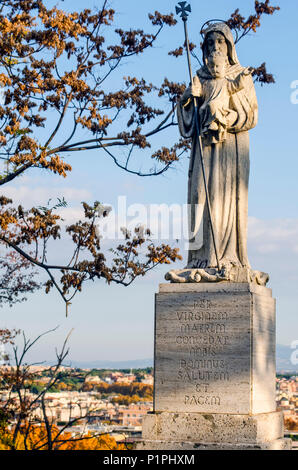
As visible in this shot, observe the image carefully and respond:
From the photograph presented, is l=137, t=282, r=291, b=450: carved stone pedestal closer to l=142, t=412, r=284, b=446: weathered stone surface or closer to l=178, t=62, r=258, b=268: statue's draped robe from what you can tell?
l=142, t=412, r=284, b=446: weathered stone surface

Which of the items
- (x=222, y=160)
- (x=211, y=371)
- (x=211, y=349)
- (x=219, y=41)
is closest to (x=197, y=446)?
(x=211, y=371)

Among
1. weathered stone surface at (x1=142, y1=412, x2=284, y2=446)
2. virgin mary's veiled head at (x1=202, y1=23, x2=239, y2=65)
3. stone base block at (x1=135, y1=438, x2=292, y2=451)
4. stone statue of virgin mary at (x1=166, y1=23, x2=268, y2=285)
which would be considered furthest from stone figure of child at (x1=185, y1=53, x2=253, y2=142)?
stone base block at (x1=135, y1=438, x2=292, y2=451)

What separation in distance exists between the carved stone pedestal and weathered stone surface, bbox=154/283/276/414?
0.01m

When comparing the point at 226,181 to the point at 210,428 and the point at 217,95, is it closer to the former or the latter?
the point at 217,95

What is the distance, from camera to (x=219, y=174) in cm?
1180

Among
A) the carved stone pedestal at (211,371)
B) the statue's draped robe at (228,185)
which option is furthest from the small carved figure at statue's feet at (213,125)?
the carved stone pedestal at (211,371)

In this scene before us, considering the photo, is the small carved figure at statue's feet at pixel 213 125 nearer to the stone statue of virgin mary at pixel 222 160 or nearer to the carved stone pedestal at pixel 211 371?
Result: the stone statue of virgin mary at pixel 222 160

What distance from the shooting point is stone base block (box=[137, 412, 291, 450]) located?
10352 millimetres

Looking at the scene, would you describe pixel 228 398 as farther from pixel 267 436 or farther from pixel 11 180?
pixel 11 180

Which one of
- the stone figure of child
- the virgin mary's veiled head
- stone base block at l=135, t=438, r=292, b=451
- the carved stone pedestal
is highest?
the virgin mary's veiled head

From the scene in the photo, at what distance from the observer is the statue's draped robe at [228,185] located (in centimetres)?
1160

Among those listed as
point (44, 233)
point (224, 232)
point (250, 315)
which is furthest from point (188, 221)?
point (44, 233)

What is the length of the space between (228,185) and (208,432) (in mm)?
3354
